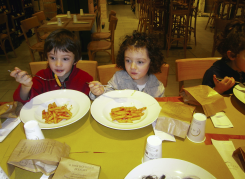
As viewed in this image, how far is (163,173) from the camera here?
0.62 meters

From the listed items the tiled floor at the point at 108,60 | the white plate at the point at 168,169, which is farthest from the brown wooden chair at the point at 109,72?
the tiled floor at the point at 108,60

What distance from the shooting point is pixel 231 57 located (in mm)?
1356

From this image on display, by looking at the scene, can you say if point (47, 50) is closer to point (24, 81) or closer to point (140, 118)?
point (24, 81)

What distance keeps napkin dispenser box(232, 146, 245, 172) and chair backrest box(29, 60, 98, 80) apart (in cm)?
116

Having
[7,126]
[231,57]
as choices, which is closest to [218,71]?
[231,57]

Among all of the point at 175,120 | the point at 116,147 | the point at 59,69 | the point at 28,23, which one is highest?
the point at 28,23

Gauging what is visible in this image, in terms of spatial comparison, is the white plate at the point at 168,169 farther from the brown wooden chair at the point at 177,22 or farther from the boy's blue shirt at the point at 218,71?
the brown wooden chair at the point at 177,22

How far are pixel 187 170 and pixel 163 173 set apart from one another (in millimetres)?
91

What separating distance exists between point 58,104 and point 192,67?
44.6 inches

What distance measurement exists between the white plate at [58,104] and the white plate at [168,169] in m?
0.45

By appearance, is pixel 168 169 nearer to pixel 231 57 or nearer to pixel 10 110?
pixel 10 110

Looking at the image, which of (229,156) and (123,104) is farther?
(123,104)

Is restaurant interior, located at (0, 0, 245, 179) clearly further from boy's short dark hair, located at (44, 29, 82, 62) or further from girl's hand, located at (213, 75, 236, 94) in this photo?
boy's short dark hair, located at (44, 29, 82, 62)

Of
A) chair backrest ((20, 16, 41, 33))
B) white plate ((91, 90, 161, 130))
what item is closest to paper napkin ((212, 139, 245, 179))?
white plate ((91, 90, 161, 130))
